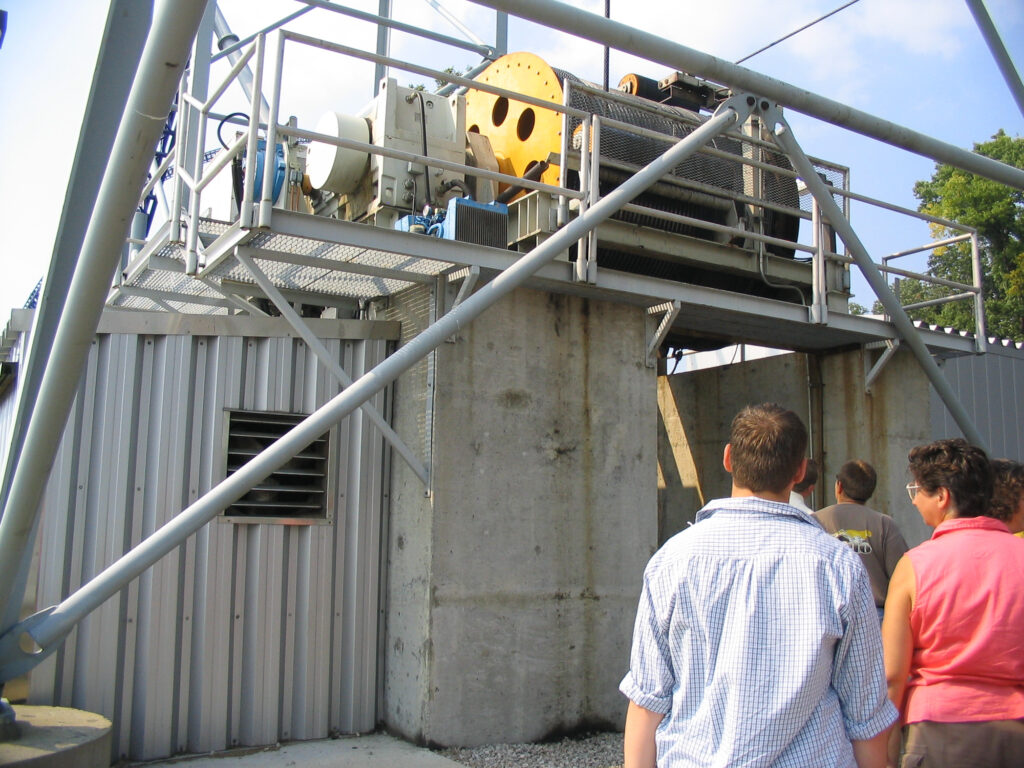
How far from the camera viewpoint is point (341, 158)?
7301 mm

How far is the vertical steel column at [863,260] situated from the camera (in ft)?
20.9

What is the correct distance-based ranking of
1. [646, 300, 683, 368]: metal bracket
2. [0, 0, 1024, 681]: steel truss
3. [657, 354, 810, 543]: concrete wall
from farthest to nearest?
[657, 354, 810, 543]: concrete wall
[646, 300, 683, 368]: metal bracket
[0, 0, 1024, 681]: steel truss

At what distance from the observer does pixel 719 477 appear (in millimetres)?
9945

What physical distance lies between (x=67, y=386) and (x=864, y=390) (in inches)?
282

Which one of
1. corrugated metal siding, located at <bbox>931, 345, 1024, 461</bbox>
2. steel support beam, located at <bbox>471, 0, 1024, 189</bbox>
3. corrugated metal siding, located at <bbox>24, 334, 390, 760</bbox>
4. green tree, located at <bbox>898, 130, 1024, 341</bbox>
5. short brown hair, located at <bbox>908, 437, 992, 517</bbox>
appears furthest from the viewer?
green tree, located at <bbox>898, 130, 1024, 341</bbox>

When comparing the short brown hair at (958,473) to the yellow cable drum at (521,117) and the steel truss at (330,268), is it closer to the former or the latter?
the steel truss at (330,268)

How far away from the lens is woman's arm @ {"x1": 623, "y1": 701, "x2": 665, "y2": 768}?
101 inches

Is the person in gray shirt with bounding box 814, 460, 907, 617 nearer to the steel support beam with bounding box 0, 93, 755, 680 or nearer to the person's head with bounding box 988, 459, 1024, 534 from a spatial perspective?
the person's head with bounding box 988, 459, 1024, 534

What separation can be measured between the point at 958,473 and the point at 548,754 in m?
4.06

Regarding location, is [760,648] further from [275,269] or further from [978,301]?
[978,301]

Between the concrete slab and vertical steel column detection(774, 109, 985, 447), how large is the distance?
4.57 m

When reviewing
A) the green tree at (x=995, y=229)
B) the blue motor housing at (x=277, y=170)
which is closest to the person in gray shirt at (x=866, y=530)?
the blue motor housing at (x=277, y=170)

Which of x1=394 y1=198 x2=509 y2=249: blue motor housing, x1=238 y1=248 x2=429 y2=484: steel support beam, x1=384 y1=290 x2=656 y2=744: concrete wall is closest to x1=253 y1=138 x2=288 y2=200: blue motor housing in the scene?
x1=238 y1=248 x2=429 y2=484: steel support beam

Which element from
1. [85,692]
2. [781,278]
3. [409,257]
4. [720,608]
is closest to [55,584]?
[85,692]
